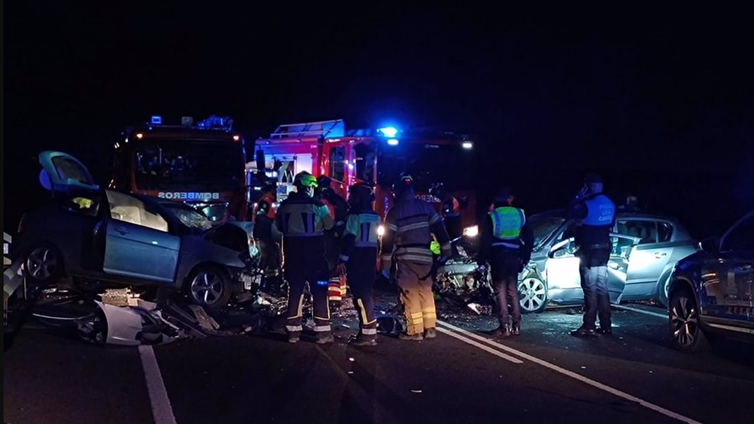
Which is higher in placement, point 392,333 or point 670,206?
point 670,206

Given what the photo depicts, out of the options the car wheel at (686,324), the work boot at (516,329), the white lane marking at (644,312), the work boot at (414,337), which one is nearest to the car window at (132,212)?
the work boot at (414,337)

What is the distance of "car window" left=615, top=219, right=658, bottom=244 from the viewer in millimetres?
12805

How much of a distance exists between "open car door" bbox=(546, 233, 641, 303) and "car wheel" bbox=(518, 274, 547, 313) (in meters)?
0.14

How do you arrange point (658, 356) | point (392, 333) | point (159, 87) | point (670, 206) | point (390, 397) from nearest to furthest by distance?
point (390, 397) < point (658, 356) < point (392, 333) < point (670, 206) < point (159, 87)

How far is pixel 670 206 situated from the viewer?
78.5ft

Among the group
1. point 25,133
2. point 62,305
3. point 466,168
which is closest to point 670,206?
point 466,168

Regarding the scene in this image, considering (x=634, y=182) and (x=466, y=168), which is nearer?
(x=466, y=168)

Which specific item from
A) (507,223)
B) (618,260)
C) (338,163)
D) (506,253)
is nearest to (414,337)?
(506,253)

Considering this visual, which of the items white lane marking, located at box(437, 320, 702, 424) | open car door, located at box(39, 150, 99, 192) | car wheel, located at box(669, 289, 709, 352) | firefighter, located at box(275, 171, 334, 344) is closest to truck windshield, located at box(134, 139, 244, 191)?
open car door, located at box(39, 150, 99, 192)

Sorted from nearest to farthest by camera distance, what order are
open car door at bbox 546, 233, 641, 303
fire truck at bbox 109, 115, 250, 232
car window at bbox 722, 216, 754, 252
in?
car window at bbox 722, 216, 754, 252, open car door at bbox 546, 233, 641, 303, fire truck at bbox 109, 115, 250, 232

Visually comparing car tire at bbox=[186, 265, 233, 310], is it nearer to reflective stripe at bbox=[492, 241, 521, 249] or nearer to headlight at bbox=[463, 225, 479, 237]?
reflective stripe at bbox=[492, 241, 521, 249]

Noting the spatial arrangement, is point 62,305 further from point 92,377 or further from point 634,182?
point 634,182

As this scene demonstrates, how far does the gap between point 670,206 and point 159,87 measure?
41.2 meters

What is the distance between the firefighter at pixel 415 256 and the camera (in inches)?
400
